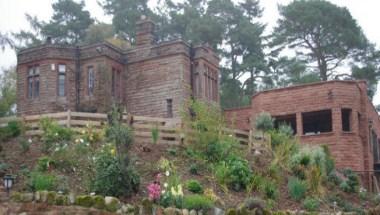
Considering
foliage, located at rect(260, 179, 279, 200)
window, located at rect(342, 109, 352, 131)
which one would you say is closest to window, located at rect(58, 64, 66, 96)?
window, located at rect(342, 109, 352, 131)

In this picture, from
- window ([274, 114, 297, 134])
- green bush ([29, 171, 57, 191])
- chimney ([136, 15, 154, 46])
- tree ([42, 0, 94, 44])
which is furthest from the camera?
tree ([42, 0, 94, 44])

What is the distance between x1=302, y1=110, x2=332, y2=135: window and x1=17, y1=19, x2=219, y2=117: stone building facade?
4568 millimetres

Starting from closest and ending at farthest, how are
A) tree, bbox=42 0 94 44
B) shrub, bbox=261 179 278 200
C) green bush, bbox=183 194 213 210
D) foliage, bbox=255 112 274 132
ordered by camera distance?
green bush, bbox=183 194 213 210 → shrub, bbox=261 179 278 200 → foliage, bbox=255 112 274 132 → tree, bbox=42 0 94 44

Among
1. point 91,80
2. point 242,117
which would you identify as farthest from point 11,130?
point 242,117

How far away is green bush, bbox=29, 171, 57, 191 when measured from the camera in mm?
13531

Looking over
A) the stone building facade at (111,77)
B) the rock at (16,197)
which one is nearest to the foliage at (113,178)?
the rock at (16,197)

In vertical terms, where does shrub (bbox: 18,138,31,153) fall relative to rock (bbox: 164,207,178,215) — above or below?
above

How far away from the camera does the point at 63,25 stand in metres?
40.2

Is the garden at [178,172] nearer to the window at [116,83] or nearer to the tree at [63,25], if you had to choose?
the window at [116,83]

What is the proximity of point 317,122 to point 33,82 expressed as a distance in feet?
40.9

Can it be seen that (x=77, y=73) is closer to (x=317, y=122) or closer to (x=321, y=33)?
(x=317, y=122)

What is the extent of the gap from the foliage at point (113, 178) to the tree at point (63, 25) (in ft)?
87.8

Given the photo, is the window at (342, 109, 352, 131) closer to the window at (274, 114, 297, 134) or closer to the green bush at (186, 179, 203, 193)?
the window at (274, 114, 297, 134)

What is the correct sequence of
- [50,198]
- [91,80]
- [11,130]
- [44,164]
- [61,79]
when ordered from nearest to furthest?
[50,198] < [44,164] < [11,130] < [91,80] < [61,79]
